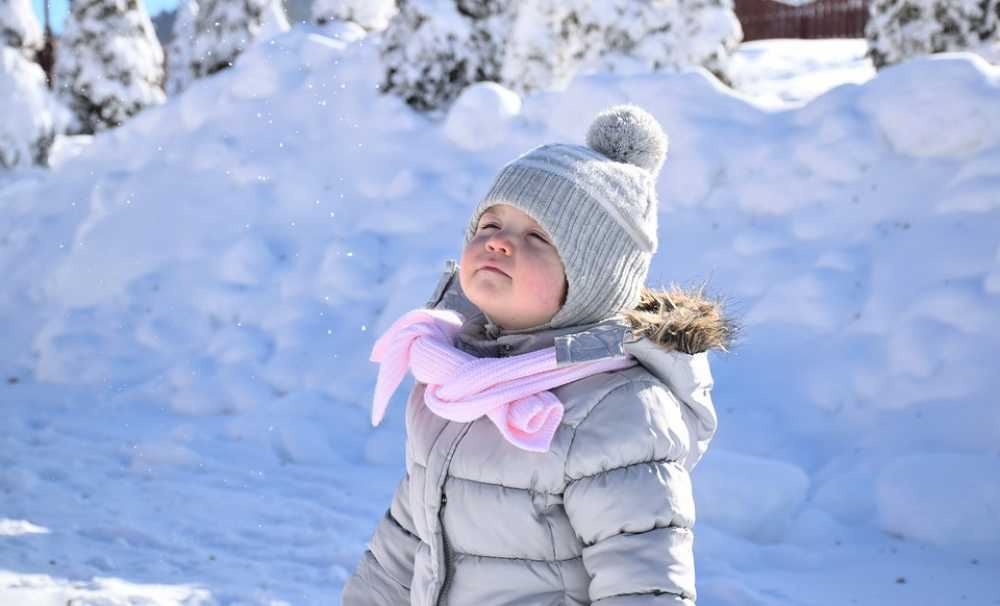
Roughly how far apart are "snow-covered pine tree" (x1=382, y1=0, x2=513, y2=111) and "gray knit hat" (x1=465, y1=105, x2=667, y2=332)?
609cm

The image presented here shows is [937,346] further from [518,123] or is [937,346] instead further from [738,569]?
[518,123]

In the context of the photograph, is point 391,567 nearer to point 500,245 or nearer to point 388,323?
point 500,245

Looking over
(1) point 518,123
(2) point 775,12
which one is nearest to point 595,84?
(1) point 518,123

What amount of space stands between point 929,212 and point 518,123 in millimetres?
2776

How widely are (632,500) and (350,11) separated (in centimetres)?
934

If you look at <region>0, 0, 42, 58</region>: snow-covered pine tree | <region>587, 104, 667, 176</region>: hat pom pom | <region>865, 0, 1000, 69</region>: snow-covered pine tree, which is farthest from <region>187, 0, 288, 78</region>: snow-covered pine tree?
<region>587, 104, 667, 176</region>: hat pom pom

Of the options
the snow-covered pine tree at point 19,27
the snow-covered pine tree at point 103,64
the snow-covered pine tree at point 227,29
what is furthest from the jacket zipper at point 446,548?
the snow-covered pine tree at point 103,64

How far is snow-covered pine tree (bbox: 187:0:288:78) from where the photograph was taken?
1505 centimetres

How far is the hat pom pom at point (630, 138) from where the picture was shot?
1941 mm

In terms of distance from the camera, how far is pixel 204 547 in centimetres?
390

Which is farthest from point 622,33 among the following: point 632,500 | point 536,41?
point 632,500

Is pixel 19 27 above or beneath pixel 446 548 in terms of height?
beneath

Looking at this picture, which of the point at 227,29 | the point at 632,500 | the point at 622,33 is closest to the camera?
the point at 632,500

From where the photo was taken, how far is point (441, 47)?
26.3 ft
